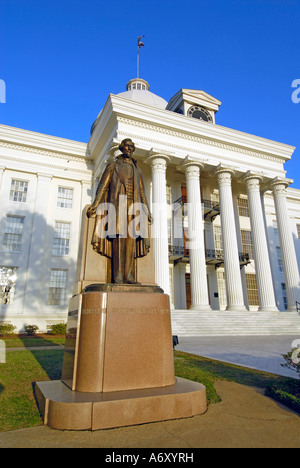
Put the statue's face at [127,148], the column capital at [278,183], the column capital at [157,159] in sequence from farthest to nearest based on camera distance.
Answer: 1. the column capital at [278,183]
2. the column capital at [157,159]
3. the statue's face at [127,148]

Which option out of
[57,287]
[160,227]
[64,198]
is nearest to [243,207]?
[160,227]

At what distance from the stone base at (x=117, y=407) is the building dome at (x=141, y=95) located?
91.2 feet

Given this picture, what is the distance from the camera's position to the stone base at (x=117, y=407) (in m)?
3.19

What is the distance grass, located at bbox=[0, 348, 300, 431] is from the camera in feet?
12.2

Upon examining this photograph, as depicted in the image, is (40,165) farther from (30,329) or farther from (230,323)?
(230,323)

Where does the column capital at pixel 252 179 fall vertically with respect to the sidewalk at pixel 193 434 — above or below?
above

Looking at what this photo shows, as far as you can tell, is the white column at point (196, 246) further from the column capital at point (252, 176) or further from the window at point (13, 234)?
the window at point (13, 234)

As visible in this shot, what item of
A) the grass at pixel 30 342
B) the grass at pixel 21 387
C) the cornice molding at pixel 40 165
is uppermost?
the cornice molding at pixel 40 165

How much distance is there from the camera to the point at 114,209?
5.25 meters

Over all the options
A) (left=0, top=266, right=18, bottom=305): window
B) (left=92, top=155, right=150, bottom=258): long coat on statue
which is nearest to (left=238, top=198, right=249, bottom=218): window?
(left=0, top=266, right=18, bottom=305): window

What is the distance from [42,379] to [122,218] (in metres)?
3.53

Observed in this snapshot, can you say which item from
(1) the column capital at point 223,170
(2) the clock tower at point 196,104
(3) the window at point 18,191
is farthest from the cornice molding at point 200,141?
(3) the window at point 18,191

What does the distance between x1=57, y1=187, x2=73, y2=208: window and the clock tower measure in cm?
1281

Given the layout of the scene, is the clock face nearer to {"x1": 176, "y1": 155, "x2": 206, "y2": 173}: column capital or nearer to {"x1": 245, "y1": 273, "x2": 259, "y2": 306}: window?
{"x1": 176, "y1": 155, "x2": 206, "y2": 173}: column capital
